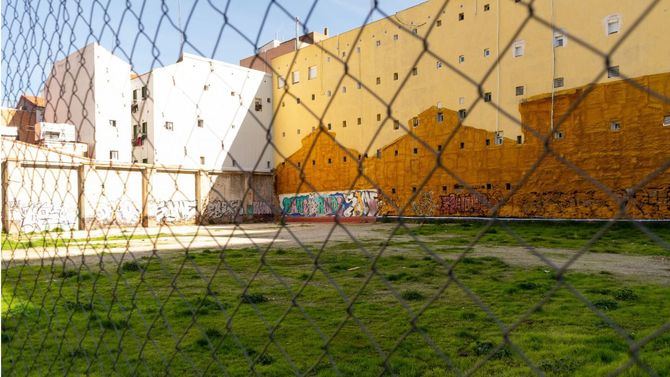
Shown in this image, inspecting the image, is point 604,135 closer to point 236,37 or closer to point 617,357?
point 617,357

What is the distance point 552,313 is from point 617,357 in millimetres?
1030

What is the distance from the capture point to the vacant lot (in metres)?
2.42

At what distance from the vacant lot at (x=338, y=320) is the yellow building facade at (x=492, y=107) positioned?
206 inches

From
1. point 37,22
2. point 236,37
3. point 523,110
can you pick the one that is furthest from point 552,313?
point 523,110

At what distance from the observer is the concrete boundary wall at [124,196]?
14.5m

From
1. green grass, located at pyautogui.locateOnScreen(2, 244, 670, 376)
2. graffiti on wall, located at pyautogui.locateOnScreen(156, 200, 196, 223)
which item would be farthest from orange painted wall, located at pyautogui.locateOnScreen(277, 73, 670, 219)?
graffiti on wall, located at pyautogui.locateOnScreen(156, 200, 196, 223)

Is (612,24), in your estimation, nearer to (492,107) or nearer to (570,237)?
(492,107)

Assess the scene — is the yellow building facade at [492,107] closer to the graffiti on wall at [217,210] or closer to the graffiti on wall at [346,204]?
the graffiti on wall at [346,204]

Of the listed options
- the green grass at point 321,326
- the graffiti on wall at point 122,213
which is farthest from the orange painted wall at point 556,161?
the graffiti on wall at point 122,213

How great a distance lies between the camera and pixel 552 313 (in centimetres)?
366

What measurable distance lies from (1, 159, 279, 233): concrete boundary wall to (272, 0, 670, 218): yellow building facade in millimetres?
3152

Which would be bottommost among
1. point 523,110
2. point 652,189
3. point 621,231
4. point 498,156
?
point 621,231

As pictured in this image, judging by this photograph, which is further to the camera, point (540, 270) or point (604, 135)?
point (604, 135)

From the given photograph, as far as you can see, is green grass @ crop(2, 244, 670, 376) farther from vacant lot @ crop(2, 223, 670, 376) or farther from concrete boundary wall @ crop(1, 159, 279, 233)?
concrete boundary wall @ crop(1, 159, 279, 233)
